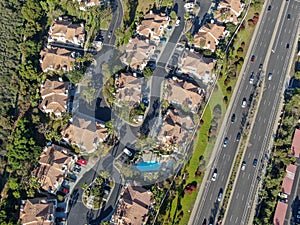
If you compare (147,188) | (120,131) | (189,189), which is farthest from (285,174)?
(120,131)

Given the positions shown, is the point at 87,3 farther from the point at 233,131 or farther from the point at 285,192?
the point at 285,192

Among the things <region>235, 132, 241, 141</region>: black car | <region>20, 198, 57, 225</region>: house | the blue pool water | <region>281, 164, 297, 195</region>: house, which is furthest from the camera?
<region>235, 132, 241, 141</region>: black car

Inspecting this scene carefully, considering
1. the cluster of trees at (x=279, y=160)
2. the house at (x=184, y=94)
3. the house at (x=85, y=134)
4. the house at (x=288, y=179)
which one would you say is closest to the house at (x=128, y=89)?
the house at (x=184, y=94)

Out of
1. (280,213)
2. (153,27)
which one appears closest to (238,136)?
(280,213)

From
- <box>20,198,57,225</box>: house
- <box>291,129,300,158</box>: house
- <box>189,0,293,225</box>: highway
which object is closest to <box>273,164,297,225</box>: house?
<box>291,129,300,158</box>: house

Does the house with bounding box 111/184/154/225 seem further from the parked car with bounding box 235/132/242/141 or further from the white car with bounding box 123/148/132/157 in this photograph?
the parked car with bounding box 235/132/242/141

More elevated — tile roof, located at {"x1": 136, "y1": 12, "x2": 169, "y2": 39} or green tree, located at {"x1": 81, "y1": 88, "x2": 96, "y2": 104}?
tile roof, located at {"x1": 136, "y1": 12, "x2": 169, "y2": 39}
